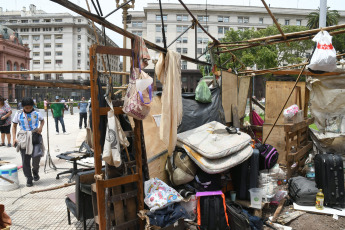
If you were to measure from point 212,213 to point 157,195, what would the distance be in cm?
87

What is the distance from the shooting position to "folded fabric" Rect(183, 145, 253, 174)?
3.64 m

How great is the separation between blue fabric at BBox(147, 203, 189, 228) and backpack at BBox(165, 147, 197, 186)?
709 millimetres

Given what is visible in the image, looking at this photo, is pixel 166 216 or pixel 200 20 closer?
pixel 166 216

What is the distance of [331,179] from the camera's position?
14.5 feet

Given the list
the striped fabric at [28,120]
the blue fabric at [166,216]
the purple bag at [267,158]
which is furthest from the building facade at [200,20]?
the blue fabric at [166,216]

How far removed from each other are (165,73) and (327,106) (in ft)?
18.5

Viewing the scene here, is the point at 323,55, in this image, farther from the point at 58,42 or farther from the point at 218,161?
the point at 58,42

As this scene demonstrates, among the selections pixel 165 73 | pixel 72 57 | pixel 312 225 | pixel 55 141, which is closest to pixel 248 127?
pixel 312 225

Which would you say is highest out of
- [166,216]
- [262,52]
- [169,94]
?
[262,52]

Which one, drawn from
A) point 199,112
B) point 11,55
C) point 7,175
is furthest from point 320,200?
point 11,55

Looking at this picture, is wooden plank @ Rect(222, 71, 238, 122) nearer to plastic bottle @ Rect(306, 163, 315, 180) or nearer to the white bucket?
plastic bottle @ Rect(306, 163, 315, 180)

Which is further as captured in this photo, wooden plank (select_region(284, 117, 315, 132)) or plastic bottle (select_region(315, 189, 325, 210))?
wooden plank (select_region(284, 117, 315, 132))

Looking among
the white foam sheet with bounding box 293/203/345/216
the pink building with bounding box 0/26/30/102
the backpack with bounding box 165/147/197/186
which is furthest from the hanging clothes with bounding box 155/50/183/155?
the pink building with bounding box 0/26/30/102

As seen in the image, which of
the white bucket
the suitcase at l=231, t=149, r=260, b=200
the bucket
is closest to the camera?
the bucket
